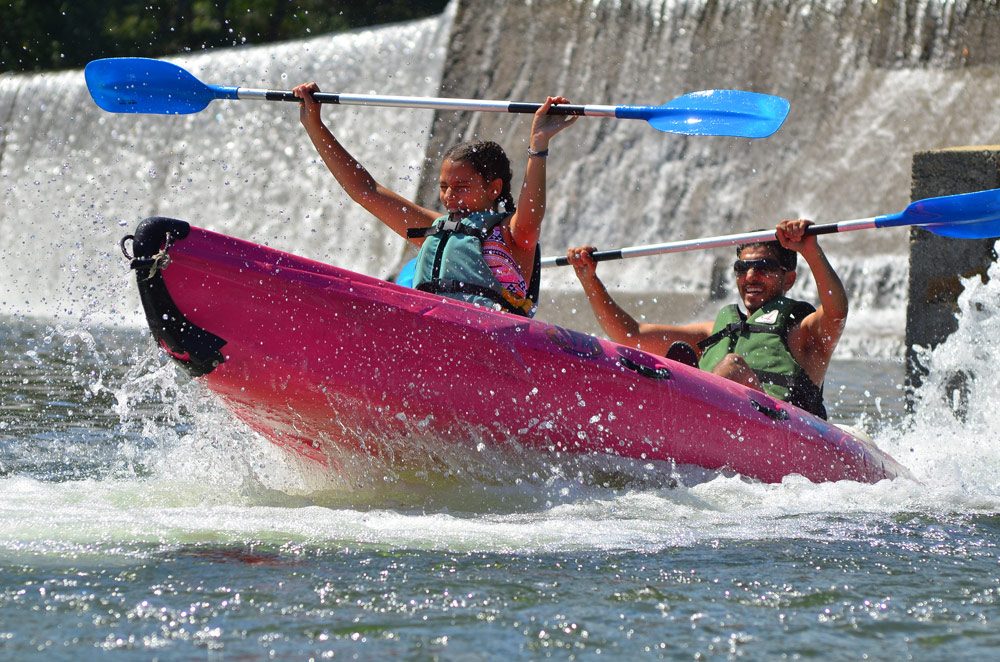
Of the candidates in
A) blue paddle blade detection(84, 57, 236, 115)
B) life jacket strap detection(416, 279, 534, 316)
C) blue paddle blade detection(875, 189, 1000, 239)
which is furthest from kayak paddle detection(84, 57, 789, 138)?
life jacket strap detection(416, 279, 534, 316)

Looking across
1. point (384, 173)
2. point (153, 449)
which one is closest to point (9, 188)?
point (384, 173)

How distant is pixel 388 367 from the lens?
387 centimetres

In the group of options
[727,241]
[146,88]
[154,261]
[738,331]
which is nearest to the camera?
[154,261]

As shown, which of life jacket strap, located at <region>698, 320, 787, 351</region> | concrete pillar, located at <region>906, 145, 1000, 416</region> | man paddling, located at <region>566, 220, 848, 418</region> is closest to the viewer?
man paddling, located at <region>566, 220, 848, 418</region>

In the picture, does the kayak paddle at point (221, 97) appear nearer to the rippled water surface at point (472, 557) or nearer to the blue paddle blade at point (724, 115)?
the blue paddle blade at point (724, 115)

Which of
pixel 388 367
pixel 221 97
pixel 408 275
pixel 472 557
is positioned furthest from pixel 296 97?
pixel 472 557

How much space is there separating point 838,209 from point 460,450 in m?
7.78

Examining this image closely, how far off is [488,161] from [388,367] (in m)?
0.86

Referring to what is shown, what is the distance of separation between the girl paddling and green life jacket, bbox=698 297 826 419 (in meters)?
0.91

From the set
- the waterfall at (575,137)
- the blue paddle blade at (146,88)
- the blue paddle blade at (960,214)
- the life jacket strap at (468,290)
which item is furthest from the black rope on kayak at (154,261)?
the waterfall at (575,137)

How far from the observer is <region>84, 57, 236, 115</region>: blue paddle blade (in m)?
5.25

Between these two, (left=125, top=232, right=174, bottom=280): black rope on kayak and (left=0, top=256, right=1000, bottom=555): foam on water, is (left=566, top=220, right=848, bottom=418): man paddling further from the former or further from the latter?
(left=125, top=232, right=174, bottom=280): black rope on kayak

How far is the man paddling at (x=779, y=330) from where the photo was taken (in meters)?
4.78

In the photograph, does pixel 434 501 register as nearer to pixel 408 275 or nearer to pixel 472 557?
pixel 472 557
